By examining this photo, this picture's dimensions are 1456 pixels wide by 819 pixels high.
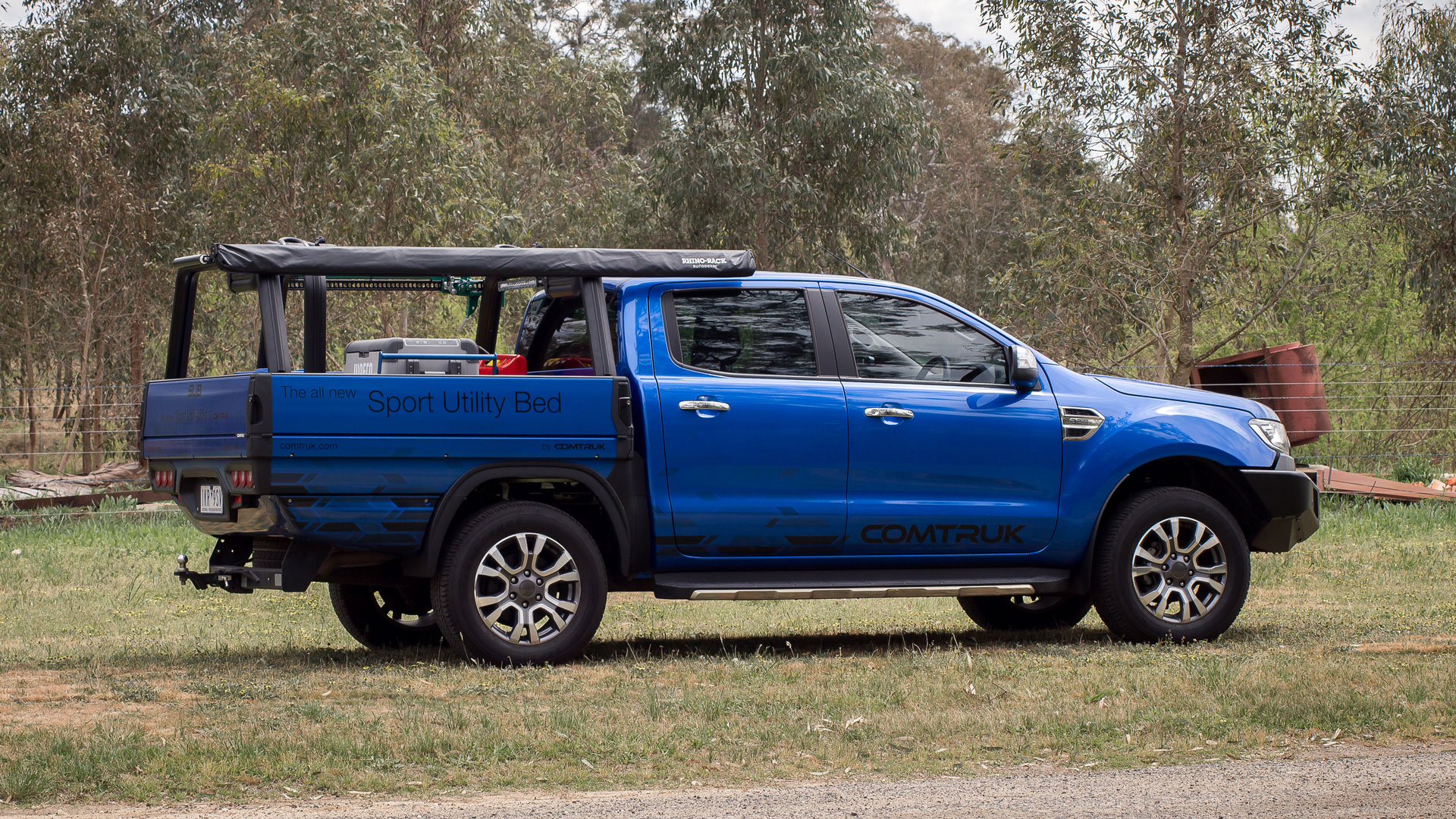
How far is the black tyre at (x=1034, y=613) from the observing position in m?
9.62

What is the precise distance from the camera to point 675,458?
7805mm

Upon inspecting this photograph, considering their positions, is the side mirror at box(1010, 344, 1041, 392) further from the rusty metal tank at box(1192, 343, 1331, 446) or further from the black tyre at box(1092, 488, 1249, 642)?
the rusty metal tank at box(1192, 343, 1331, 446)

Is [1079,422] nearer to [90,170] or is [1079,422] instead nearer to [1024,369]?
[1024,369]

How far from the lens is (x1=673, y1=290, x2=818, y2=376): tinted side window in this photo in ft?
26.4

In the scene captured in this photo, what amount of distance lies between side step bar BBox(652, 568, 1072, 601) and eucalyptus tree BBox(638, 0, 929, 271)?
1784 cm

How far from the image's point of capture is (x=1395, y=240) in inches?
923

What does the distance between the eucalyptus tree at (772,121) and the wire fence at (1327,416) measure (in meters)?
5.62

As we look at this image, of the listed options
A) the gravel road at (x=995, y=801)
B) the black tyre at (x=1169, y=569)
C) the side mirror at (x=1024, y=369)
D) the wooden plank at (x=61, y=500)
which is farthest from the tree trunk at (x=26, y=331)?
the gravel road at (x=995, y=801)

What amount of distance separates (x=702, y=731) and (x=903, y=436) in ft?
8.57

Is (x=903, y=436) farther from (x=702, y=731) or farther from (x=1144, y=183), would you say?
(x=1144, y=183)

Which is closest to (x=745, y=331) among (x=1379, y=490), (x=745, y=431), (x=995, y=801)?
(x=745, y=431)

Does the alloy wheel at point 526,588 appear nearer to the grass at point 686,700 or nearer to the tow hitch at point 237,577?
the grass at point 686,700

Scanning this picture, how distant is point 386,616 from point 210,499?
162 centimetres

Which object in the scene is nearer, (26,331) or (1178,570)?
(1178,570)
